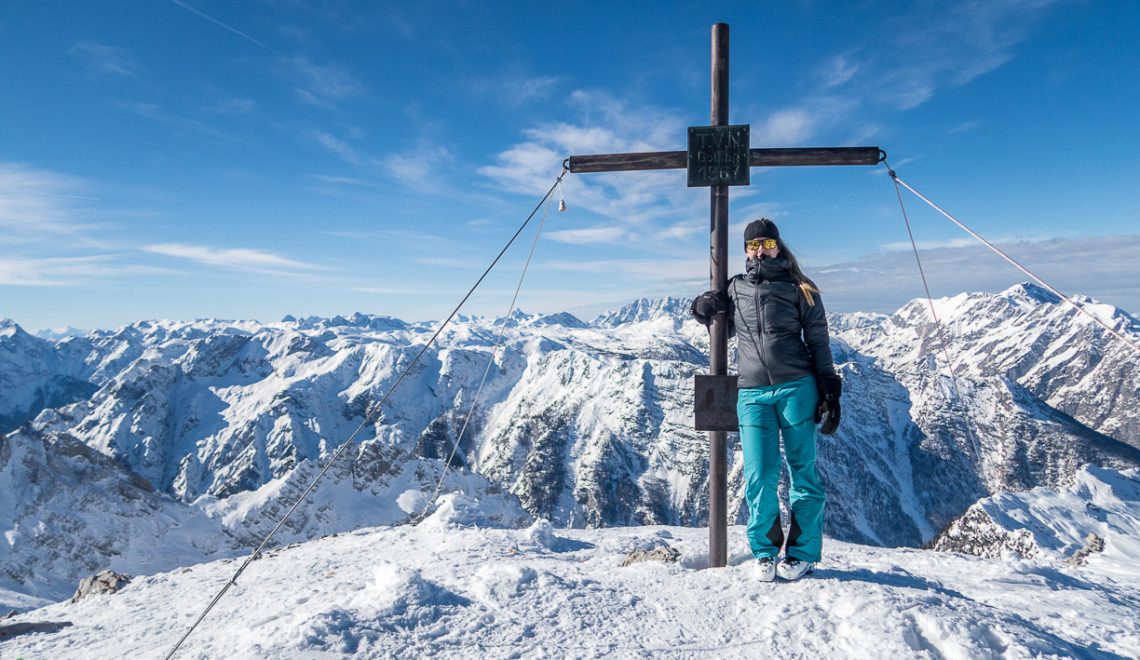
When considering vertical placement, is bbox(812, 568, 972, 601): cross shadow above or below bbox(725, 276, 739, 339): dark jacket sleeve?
below

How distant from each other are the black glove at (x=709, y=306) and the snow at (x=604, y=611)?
9.48 ft

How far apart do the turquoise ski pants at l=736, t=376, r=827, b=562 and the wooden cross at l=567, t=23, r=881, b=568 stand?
87cm

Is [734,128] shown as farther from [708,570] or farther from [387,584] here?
[387,584]

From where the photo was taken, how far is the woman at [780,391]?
18.9ft

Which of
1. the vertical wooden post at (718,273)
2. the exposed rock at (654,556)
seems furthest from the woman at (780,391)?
the exposed rock at (654,556)

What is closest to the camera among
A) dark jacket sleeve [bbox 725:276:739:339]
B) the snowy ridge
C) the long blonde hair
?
the long blonde hair

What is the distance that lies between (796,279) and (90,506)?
141 meters

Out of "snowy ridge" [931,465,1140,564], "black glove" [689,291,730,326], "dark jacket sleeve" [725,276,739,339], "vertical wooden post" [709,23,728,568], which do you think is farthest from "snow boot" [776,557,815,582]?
"snowy ridge" [931,465,1140,564]

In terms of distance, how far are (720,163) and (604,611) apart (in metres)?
5.37

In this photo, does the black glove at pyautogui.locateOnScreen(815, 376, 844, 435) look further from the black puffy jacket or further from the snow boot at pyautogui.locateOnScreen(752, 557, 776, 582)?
the snow boot at pyautogui.locateOnScreen(752, 557, 776, 582)

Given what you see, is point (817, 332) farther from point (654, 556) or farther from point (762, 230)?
point (654, 556)

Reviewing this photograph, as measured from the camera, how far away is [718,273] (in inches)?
270

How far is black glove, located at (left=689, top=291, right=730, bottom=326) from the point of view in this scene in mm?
6508

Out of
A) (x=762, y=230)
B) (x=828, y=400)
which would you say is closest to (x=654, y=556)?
(x=828, y=400)
